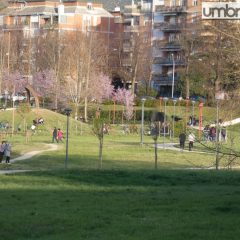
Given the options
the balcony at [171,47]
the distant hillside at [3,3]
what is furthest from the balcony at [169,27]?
the distant hillside at [3,3]

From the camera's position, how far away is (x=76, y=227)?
1290cm

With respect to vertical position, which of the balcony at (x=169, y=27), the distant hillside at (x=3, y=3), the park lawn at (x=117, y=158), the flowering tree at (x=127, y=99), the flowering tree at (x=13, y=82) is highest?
the distant hillside at (x=3, y=3)

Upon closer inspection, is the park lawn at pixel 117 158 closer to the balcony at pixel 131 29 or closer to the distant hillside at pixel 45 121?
the distant hillside at pixel 45 121

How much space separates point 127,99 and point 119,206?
67.6 m

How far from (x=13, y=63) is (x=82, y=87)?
54.8 feet

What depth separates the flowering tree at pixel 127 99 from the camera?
7953cm

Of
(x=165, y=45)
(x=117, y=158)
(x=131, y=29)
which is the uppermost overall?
(x=131, y=29)

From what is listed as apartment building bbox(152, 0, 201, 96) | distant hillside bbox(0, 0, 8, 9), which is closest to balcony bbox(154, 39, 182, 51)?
apartment building bbox(152, 0, 201, 96)

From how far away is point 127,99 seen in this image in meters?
83.6

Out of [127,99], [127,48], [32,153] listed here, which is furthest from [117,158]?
[127,48]

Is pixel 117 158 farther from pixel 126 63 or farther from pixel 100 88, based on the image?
pixel 126 63

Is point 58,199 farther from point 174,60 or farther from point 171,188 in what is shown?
point 174,60

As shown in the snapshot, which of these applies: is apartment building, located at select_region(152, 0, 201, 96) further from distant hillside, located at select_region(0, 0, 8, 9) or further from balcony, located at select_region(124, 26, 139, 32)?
distant hillside, located at select_region(0, 0, 8, 9)

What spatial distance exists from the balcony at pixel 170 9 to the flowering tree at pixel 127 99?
1407 cm
